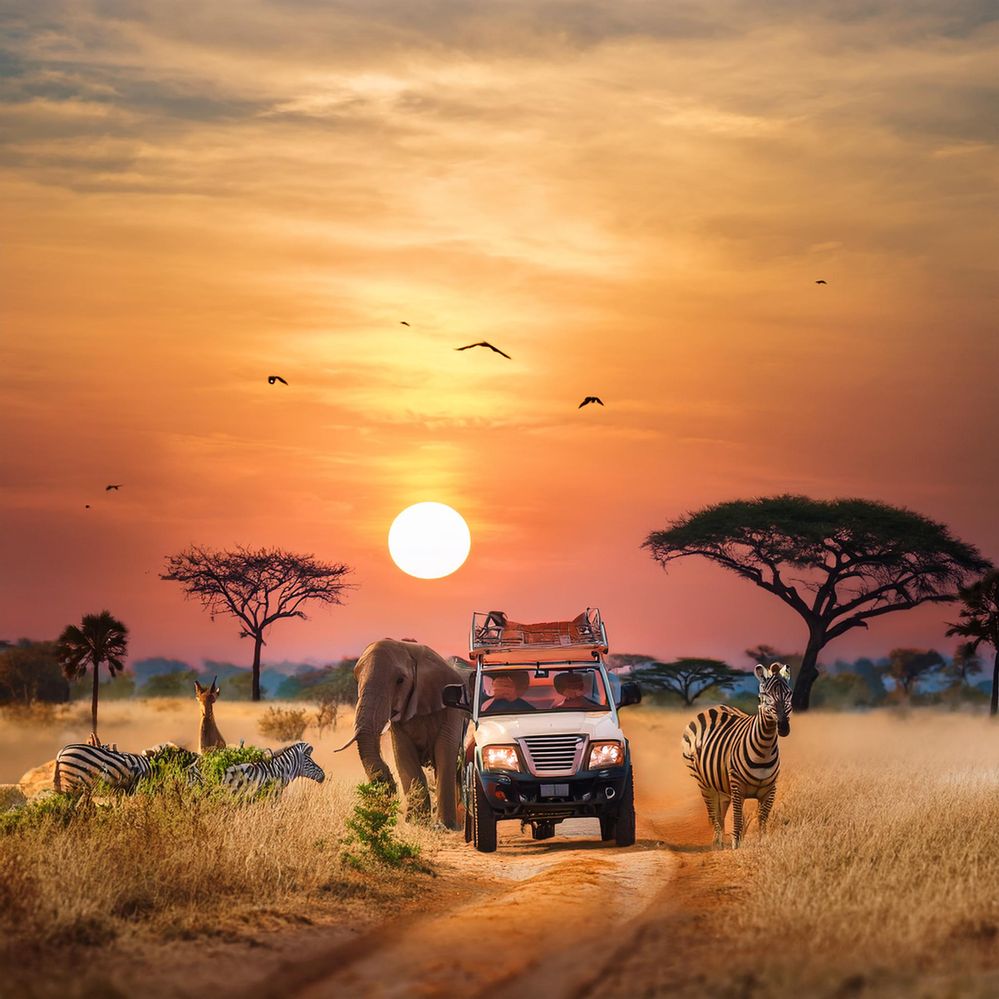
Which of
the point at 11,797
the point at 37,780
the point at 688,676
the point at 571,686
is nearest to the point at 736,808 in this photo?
the point at 571,686

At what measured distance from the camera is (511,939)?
12.3 m

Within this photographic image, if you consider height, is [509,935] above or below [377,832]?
below

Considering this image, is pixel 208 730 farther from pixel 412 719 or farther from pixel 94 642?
pixel 94 642

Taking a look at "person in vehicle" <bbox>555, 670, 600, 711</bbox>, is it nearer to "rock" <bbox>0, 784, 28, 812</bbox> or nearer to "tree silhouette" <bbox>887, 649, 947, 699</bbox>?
"rock" <bbox>0, 784, 28, 812</bbox>

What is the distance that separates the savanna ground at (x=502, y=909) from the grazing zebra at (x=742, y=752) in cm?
52

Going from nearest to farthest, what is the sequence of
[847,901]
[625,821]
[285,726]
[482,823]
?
[847,901] → [482,823] → [625,821] → [285,726]

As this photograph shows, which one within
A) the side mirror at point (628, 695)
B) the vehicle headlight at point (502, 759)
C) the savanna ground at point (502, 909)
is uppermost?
the side mirror at point (628, 695)

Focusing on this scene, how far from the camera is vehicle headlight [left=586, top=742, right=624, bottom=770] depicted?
19.1 metres

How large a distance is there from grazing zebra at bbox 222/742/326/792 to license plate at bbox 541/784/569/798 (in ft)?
11.8

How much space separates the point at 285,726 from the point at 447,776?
78.5 ft

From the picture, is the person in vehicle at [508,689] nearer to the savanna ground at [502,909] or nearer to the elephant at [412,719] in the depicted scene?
the savanna ground at [502,909]

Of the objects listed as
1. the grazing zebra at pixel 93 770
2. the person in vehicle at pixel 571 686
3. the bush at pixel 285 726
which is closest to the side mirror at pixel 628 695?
the person in vehicle at pixel 571 686

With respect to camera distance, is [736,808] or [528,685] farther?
[528,685]

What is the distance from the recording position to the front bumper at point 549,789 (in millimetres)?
19000
